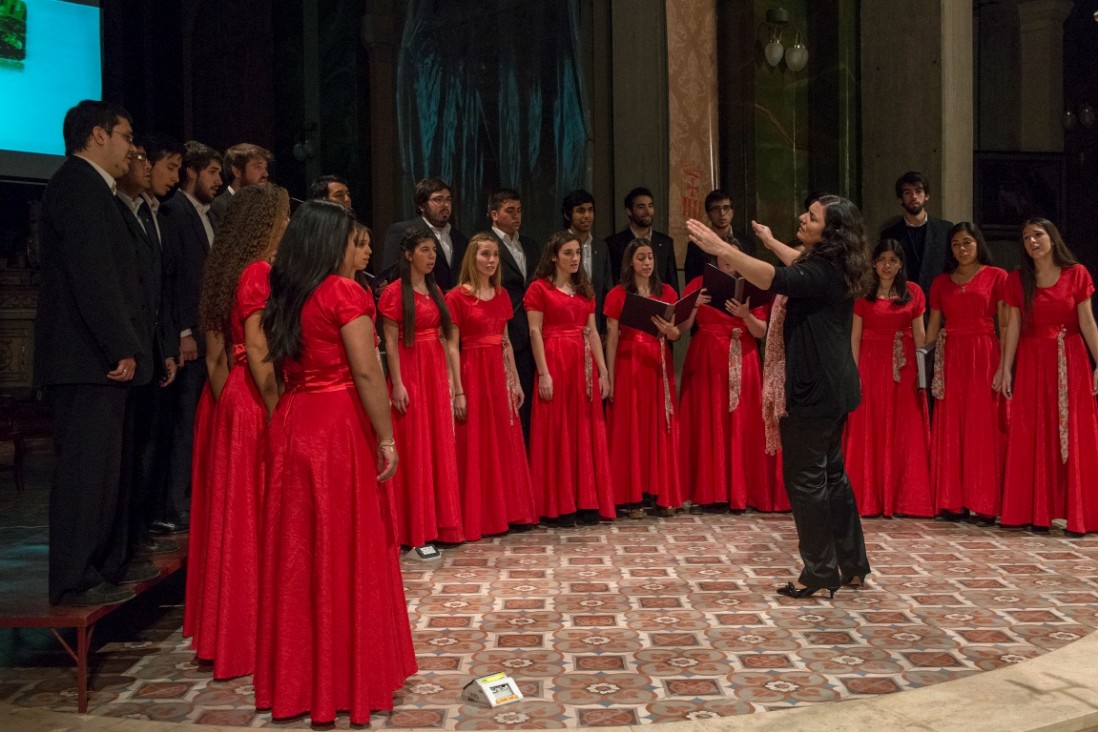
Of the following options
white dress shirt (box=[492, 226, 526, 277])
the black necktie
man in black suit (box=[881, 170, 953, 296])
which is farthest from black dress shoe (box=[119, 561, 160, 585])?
man in black suit (box=[881, 170, 953, 296])

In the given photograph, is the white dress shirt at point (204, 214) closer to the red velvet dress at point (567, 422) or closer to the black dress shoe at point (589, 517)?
the red velvet dress at point (567, 422)

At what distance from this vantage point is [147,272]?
399cm

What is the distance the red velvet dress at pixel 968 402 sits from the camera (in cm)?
592

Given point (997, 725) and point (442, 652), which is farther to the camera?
point (442, 652)

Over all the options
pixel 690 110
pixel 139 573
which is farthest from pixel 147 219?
pixel 690 110

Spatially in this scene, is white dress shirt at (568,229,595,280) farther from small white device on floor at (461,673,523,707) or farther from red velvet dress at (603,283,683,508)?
small white device on floor at (461,673,523,707)

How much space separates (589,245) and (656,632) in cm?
299

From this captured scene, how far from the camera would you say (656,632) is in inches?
159

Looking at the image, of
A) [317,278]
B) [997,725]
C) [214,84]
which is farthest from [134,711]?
[214,84]

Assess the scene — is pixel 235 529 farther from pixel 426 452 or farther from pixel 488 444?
pixel 488 444

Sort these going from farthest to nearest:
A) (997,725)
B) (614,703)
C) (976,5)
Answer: (976,5) → (614,703) → (997,725)

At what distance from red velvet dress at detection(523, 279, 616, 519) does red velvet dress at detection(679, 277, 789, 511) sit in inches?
25.2

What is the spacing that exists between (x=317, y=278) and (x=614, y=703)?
1.53 metres

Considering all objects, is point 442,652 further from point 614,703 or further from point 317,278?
point 317,278
